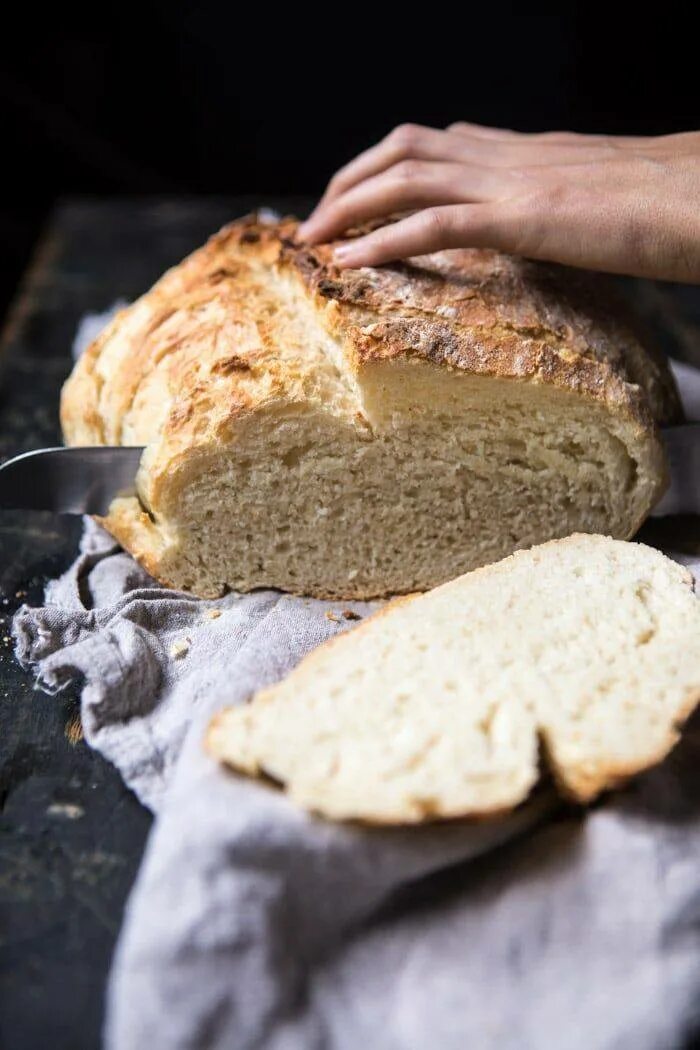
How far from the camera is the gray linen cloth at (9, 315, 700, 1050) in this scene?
1522 millimetres

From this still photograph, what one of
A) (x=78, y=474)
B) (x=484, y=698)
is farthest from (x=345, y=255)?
(x=484, y=698)

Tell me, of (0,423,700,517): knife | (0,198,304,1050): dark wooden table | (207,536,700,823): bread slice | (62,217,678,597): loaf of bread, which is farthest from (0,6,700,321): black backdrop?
(207,536,700,823): bread slice

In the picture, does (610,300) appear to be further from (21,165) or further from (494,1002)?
(21,165)

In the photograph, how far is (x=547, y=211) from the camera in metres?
2.43

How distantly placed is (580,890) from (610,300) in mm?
1614

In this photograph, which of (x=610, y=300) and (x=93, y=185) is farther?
(x=93, y=185)

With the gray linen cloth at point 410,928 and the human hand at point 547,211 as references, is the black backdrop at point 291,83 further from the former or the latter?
the gray linen cloth at point 410,928

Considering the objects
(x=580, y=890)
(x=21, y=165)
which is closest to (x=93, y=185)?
(x=21, y=165)

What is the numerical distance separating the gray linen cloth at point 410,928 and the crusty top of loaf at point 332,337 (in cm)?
87

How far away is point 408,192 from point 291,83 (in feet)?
9.41

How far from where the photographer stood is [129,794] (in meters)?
1.98

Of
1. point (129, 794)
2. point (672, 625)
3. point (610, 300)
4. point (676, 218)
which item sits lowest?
point (129, 794)

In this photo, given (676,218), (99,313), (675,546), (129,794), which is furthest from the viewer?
(99,313)

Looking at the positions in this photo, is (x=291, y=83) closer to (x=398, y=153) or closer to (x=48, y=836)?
(x=398, y=153)
